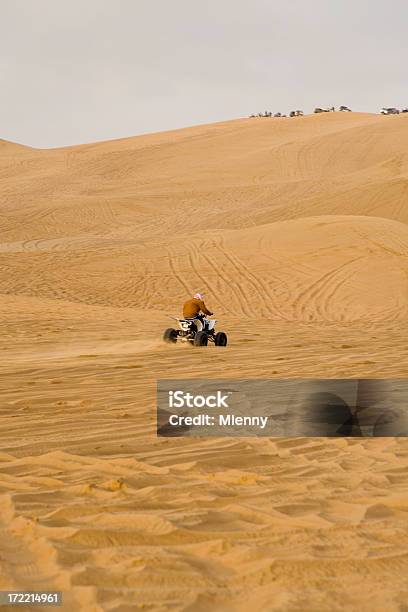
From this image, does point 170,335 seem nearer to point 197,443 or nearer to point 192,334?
point 192,334

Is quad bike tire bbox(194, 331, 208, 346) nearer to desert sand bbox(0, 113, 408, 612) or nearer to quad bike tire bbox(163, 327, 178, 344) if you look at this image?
quad bike tire bbox(163, 327, 178, 344)

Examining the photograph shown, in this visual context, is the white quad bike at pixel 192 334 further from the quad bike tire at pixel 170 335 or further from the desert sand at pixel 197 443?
the desert sand at pixel 197 443

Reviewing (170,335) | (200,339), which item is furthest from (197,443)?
(170,335)

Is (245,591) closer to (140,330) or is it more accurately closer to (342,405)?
(342,405)

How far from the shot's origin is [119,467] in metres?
5.44

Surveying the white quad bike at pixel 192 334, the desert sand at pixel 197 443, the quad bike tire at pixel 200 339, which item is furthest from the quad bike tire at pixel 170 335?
the quad bike tire at pixel 200 339

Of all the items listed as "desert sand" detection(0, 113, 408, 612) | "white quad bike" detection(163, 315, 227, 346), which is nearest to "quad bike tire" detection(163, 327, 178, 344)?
"white quad bike" detection(163, 315, 227, 346)

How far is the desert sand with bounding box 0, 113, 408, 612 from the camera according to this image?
3.55m

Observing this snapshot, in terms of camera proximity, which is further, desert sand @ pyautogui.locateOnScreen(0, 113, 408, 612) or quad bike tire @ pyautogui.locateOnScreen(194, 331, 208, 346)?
quad bike tire @ pyautogui.locateOnScreen(194, 331, 208, 346)

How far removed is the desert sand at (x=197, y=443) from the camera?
3553 mm

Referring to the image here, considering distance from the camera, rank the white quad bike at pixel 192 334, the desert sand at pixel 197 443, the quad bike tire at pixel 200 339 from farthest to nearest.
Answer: the white quad bike at pixel 192 334, the quad bike tire at pixel 200 339, the desert sand at pixel 197 443

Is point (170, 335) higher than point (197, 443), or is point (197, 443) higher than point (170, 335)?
point (170, 335)

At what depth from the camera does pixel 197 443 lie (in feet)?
20.2

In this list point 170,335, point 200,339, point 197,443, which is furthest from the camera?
point 170,335
